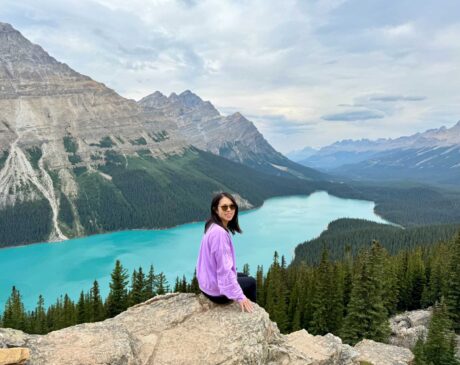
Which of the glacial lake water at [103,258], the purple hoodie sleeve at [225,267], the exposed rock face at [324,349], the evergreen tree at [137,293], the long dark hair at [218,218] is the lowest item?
the glacial lake water at [103,258]

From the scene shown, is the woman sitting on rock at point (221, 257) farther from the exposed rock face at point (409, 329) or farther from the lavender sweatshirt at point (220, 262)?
the exposed rock face at point (409, 329)

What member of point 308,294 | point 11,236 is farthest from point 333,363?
point 11,236

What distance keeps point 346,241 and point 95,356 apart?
500 ft

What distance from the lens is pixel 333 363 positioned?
15.1m

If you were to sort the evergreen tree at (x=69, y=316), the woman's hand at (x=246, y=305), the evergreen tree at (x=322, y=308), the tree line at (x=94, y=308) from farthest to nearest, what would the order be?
the evergreen tree at (x=69, y=316), the tree line at (x=94, y=308), the evergreen tree at (x=322, y=308), the woman's hand at (x=246, y=305)

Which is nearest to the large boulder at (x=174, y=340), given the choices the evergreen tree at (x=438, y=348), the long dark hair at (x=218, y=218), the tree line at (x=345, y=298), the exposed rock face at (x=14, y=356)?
the exposed rock face at (x=14, y=356)

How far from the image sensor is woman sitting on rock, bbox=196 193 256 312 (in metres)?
12.2

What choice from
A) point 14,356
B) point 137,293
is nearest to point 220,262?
point 14,356

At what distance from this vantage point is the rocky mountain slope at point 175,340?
10602mm

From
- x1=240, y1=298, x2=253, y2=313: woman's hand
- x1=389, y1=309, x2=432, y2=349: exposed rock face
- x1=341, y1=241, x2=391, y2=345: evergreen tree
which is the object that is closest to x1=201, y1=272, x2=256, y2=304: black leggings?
x1=240, y1=298, x2=253, y2=313: woman's hand

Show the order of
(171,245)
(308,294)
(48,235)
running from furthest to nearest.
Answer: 1. (48,235)
2. (171,245)
3. (308,294)

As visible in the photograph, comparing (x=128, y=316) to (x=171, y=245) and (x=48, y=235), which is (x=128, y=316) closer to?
(x=171, y=245)

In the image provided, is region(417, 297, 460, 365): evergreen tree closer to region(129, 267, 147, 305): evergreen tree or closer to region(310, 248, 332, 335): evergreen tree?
region(310, 248, 332, 335): evergreen tree

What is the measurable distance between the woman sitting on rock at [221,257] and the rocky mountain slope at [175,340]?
0.79 m
